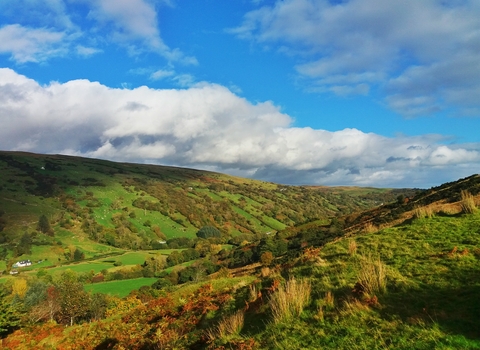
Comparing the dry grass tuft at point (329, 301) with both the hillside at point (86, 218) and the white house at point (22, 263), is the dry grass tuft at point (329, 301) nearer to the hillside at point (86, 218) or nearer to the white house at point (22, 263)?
the hillside at point (86, 218)

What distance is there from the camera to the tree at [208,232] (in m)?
168

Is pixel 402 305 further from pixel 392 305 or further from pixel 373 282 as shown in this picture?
pixel 373 282

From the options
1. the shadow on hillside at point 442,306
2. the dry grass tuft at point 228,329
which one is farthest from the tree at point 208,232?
the shadow on hillside at point 442,306

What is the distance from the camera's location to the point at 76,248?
128 m

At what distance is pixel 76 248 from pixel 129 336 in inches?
5104

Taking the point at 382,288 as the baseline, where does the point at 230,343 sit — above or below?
below

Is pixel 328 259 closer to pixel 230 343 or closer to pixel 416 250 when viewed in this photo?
pixel 416 250

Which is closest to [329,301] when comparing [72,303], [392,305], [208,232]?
[392,305]

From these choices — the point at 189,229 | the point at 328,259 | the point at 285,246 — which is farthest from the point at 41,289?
the point at 189,229

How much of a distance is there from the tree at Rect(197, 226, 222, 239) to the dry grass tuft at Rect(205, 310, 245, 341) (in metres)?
159

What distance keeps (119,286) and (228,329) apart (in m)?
85.1

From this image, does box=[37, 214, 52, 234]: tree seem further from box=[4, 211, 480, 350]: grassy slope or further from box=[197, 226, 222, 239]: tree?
box=[4, 211, 480, 350]: grassy slope

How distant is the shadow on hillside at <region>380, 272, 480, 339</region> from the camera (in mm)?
7157

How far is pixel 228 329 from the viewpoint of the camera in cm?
1016
